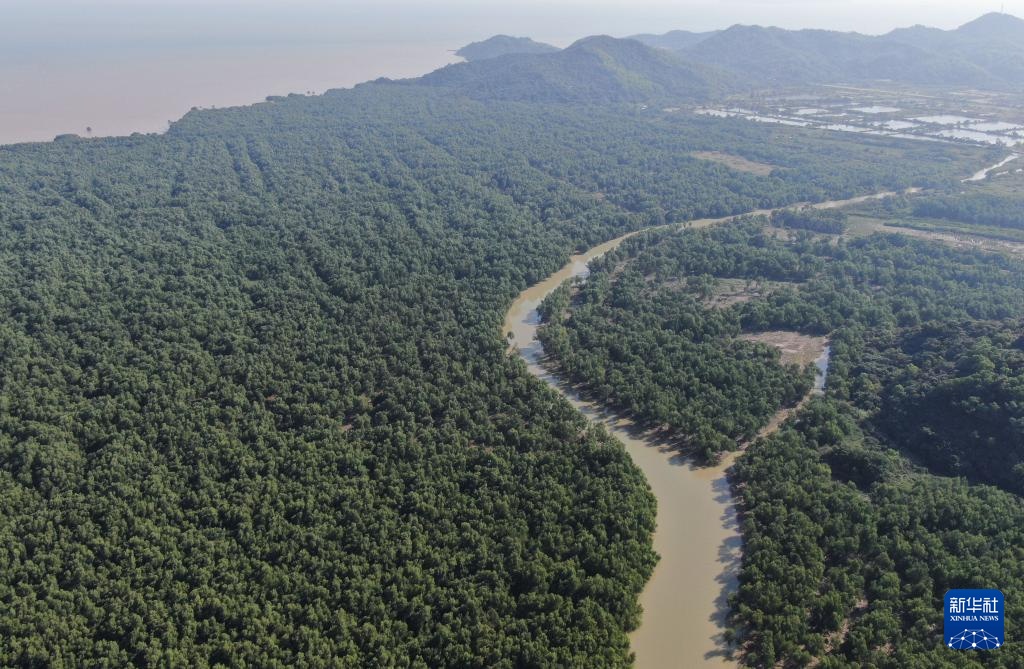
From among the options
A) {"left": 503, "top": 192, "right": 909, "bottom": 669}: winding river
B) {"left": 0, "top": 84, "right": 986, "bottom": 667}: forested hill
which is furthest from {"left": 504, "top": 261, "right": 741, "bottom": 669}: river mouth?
{"left": 0, "top": 84, "right": 986, "bottom": 667}: forested hill

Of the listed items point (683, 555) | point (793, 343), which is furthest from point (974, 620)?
point (793, 343)

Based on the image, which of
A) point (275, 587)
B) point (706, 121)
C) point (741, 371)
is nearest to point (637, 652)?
point (275, 587)

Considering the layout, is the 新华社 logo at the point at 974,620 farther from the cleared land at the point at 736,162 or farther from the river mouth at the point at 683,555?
the cleared land at the point at 736,162

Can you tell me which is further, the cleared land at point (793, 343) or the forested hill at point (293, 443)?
the cleared land at point (793, 343)

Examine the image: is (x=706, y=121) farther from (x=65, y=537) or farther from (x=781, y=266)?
(x=65, y=537)

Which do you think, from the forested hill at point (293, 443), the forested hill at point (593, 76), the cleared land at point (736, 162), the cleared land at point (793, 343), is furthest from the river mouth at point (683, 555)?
the forested hill at point (593, 76)

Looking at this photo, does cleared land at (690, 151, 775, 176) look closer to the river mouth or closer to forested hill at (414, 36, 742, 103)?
forested hill at (414, 36, 742, 103)
